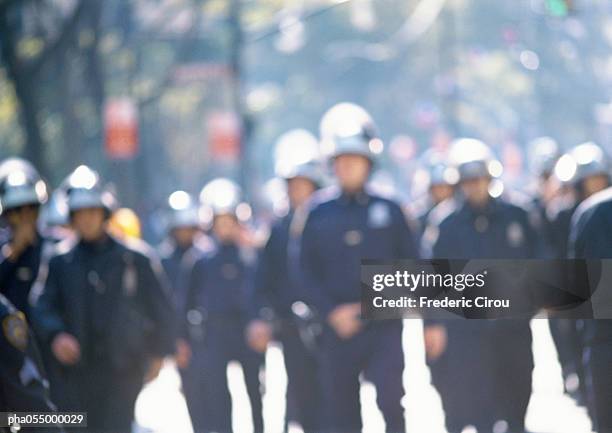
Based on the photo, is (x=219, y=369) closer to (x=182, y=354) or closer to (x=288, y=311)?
(x=182, y=354)

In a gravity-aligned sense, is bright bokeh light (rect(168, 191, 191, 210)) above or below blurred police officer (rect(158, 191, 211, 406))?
above

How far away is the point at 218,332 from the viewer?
895 cm

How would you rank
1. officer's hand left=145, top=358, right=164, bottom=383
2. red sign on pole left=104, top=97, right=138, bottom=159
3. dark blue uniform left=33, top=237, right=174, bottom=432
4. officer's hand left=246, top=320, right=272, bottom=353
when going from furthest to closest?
officer's hand left=246, top=320, right=272, bottom=353, red sign on pole left=104, top=97, right=138, bottom=159, officer's hand left=145, top=358, right=164, bottom=383, dark blue uniform left=33, top=237, right=174, bottom=432

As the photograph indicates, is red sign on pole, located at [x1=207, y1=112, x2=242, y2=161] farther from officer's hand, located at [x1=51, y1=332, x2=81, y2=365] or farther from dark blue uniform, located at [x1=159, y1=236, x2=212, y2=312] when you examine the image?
officer's hand, located at [x1=51, y1=332, x2=81, y2=365]

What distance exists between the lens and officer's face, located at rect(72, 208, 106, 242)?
762 centimetres

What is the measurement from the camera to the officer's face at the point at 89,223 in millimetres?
7617

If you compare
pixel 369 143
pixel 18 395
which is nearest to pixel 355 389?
pixel 369 143

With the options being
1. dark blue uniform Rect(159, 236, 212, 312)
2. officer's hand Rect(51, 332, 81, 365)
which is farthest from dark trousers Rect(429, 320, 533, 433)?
dark blue uniform Rect(159, 236, 212, 312)

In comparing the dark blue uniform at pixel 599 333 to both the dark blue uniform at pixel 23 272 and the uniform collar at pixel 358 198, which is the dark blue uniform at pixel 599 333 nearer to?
the uniform collar at pixel 358 198

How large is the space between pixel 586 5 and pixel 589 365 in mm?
1312

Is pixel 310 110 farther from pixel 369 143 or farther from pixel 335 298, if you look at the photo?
pixel 335 298

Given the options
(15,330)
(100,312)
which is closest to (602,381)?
(100,312)

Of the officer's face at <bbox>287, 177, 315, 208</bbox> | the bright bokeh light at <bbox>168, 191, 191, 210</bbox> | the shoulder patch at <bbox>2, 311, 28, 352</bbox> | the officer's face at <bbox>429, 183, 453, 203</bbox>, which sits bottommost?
the shoulder patch at <bbox>2, 311, 28, 352</bbox>

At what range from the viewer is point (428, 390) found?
746cm
